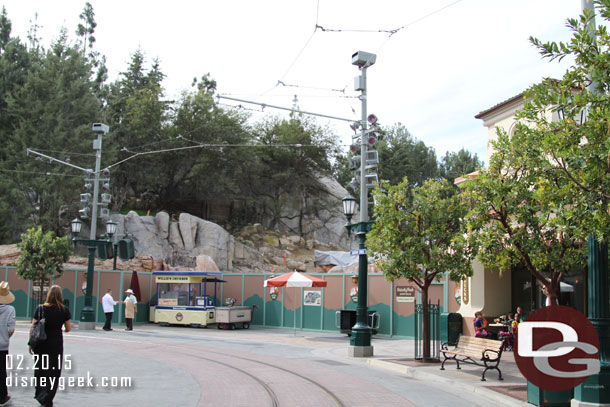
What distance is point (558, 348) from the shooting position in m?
8.70

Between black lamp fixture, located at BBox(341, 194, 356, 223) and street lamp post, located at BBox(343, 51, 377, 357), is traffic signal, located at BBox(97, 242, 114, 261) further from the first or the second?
street lamp post, located at BBox(343, 51, 377, 357)

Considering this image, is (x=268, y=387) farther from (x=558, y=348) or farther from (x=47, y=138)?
(x=47, y=138)

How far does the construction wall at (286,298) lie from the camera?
22.5 meters

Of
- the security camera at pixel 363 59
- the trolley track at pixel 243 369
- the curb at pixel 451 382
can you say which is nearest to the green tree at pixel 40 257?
the trolley track at pixel 243 369

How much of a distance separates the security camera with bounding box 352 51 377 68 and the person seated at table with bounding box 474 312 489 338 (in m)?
8.76

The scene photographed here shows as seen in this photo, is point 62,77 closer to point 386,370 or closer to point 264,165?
point 264,165

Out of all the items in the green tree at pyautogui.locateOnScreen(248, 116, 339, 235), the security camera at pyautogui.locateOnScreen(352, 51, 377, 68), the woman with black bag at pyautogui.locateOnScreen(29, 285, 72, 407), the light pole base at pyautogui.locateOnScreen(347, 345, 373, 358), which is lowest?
the light pole base at pyautogui.locateOnScreen(347, 345, 373, 358)

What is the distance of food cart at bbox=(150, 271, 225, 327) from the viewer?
26188 mm

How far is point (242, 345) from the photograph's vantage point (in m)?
19.3

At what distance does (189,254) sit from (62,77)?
15.9 metres

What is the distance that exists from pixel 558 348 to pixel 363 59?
1100 centimetres

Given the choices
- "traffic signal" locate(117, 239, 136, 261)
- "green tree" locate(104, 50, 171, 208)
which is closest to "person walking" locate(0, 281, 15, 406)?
"traffic signal" locate(117, 239, 136, 261)

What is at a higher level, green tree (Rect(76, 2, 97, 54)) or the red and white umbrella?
green tree (Rect(76, 2, 97, 54))

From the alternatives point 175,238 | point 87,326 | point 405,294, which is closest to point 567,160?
point 405,294
